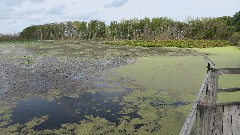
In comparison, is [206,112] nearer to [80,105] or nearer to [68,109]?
[68,109]

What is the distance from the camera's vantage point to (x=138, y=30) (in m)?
63.1

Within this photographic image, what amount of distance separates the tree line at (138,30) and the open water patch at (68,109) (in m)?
38.1

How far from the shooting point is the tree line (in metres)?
52.3

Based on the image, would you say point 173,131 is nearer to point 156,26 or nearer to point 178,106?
Answer: point 178,106

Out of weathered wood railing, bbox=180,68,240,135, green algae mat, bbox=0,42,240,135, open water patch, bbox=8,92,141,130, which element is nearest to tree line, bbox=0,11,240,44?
green algae mat, bbox=0,42,240,135

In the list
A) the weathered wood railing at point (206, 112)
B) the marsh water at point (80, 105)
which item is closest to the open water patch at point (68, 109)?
the marsh water at point (80, 105)

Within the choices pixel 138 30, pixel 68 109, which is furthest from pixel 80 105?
pixel 138 30

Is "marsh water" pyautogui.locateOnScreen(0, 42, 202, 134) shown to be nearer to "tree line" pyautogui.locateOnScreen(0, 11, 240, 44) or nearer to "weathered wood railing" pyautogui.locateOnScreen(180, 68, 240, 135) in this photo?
"weathered wood railing" pyautogui.locateOnScreen(180, 68, 240, 135)

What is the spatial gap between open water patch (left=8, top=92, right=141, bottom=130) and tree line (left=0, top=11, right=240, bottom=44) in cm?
3807

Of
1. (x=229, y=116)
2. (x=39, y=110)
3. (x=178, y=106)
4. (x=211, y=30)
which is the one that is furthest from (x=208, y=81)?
(x=211, y=30)

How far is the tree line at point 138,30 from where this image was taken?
52.3 metres

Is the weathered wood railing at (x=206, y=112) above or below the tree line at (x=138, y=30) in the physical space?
below

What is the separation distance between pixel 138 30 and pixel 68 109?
182 feet

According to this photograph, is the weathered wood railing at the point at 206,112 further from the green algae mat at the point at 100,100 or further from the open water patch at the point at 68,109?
the open water patch at the point at 68,109
